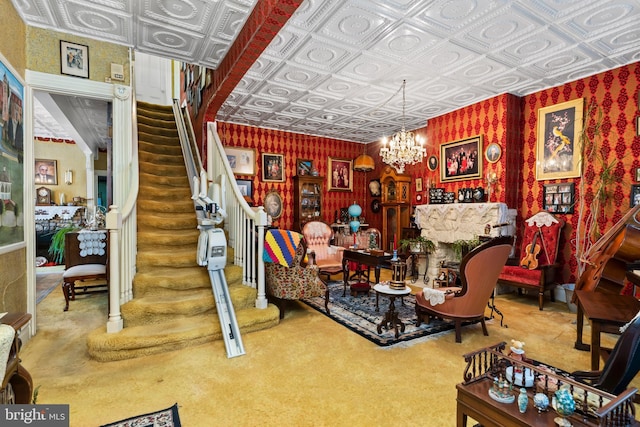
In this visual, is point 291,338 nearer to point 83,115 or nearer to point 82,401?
point 82,401

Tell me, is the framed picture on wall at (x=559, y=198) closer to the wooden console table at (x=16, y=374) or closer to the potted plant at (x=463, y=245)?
the potted plant at (x=463, y=245)

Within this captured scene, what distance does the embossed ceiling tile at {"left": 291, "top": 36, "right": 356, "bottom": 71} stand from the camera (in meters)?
3.99

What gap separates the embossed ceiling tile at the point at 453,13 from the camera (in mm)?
3204

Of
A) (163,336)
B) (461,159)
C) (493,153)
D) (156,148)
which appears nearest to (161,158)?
(156,148)

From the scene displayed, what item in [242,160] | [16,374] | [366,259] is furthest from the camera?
[242,160]

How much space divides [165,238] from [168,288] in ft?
2.94

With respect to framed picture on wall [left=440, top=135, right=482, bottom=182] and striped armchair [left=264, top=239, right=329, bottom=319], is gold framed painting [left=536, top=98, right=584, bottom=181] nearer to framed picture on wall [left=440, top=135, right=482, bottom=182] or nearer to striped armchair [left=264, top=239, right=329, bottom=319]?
framed picture on wall [left=440, top=135, right=482, bottom=182]

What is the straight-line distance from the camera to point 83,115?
20.8ft

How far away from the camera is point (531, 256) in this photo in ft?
16.8

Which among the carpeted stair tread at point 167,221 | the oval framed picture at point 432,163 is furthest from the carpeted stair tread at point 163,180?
the oval framed picture at point 432,163

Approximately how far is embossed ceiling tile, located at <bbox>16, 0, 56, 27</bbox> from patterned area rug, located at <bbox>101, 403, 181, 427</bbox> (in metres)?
4.12

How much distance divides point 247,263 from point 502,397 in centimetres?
329

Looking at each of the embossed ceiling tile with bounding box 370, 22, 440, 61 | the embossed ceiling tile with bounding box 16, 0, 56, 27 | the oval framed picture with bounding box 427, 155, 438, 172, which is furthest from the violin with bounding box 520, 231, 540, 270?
the embossed ceiling tile with bounding box 16, 0, 56, 27

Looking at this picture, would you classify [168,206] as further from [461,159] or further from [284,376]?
[461,159]
